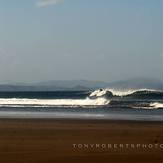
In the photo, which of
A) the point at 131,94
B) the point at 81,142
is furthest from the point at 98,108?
the point at 81,142

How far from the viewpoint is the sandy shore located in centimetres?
1629

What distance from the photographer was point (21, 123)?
28.5 m

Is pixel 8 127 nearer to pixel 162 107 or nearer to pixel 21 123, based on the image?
pixel 21 123

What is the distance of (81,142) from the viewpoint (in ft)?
65.7

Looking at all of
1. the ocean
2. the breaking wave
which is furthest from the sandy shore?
the breaking wave

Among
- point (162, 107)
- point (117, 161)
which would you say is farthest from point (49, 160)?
point (162, 107)

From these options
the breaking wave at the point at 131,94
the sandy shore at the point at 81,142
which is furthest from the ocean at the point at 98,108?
the sandy shore at the point at 81,142

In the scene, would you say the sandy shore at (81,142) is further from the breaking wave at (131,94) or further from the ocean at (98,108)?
the breaking wave at (131,94)

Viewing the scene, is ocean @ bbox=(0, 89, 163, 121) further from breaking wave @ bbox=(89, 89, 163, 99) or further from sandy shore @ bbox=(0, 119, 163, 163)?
sandy shore @ bbox=(0, 119, 163, 163)

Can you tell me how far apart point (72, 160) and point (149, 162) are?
6.27 ft

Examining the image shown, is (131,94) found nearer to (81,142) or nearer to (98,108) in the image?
(98,108)

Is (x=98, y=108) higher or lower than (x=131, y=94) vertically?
lower

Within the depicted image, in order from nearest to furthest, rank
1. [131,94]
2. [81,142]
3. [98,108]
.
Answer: [81,142] < [98,108] < [131,94]

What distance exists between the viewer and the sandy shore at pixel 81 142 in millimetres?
16288
